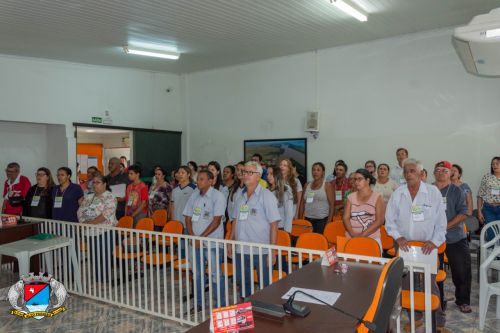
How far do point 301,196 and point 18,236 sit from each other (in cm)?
360

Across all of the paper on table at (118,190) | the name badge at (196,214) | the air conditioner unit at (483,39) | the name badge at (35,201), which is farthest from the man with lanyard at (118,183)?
the air conditioner unit at (483,39)

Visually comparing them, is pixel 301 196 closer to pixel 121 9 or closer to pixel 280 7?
pixel 280 7

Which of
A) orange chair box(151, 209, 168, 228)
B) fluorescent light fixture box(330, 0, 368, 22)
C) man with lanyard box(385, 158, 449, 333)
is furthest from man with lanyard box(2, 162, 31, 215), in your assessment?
man with lanyard box(385, 158, 449, 333)

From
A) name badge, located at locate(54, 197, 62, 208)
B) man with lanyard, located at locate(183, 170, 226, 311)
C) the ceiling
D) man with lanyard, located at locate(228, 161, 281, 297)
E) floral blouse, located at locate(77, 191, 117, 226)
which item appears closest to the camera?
man with lanyard, located at locate(228, 161, 281, 297)

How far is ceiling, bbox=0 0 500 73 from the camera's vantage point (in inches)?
219

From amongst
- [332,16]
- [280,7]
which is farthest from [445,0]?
[280,7]

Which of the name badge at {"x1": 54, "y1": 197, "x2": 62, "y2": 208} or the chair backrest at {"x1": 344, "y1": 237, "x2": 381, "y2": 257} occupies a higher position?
the name badge at {"x1": 54, "y1": 197, "x2": 62, "y2": 208}

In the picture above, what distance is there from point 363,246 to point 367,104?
4636 mm

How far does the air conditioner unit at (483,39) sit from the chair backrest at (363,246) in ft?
5.47

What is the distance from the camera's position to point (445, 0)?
5.49 m

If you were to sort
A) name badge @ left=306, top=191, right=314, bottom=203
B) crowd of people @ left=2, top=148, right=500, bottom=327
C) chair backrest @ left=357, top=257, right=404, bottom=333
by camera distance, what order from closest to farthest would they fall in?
chair backrest @ left=357, top=257, right=404, bottom=333 < crowd of people @ left=2, top=148, right=500, bottom=327 < name badge @ left=306, top=191, right=314, bottom=203

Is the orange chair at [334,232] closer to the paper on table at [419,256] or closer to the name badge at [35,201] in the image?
the paper on table at [419,256]

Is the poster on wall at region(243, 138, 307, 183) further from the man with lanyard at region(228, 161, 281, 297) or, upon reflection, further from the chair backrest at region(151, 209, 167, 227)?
the man with lanyard at region(228, 161, 281, 297)

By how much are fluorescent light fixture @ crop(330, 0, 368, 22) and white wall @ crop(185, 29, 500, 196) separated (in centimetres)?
160
